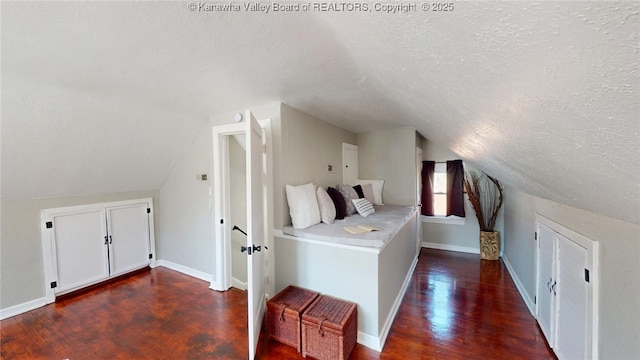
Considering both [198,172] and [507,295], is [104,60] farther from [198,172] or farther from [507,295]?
[507,295]

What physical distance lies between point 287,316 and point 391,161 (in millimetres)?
3044

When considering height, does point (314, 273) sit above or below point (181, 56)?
below

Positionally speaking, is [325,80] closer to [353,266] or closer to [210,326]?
[353,266]

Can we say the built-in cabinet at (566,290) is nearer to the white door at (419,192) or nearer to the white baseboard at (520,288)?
the white baseboard at (520,288)

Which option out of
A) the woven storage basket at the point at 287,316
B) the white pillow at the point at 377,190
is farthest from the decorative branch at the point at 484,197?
the woven storage basket at the point at 287,316

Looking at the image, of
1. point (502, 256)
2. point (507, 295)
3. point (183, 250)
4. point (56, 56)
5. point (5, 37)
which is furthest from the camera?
point (502, 256)

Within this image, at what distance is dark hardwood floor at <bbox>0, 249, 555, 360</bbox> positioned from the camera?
1.97m

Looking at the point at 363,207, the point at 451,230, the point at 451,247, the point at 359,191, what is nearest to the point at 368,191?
the point at 359,191

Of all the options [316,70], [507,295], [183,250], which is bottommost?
[507,295]

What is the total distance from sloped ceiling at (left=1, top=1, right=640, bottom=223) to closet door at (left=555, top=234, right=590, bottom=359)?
402 millimetres

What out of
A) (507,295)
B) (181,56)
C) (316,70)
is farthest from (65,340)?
(507,295)

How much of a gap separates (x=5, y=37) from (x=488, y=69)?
8.10 ft

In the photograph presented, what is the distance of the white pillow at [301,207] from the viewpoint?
2520 mm

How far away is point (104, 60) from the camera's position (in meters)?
1.68
